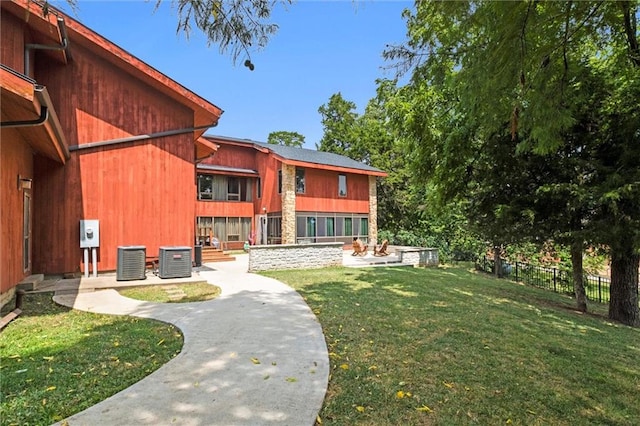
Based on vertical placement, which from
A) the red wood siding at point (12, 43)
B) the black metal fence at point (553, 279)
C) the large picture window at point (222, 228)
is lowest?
the black metal fence at point (553, 279)

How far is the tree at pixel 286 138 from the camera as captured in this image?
43.7 m

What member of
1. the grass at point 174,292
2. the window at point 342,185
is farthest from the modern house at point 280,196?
the grass at point 174,292

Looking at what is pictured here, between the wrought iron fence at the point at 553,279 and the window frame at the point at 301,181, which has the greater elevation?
the window frame at the point at 301,181

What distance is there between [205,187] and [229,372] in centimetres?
1768

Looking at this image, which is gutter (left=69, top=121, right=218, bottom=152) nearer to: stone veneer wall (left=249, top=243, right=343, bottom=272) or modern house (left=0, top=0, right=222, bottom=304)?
modern house (left=0, top=0, right=222, bottom=304)

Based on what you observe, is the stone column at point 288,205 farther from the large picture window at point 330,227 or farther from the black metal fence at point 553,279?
the black metal fence at point 553,279

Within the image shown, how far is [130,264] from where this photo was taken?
27.2 ft

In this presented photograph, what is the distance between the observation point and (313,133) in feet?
137

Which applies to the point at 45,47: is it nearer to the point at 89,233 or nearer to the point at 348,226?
the point at 89,233

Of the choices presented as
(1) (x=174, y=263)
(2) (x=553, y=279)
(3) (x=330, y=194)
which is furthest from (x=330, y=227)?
(1) (x=174, y=263)

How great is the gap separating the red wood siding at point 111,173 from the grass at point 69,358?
330 centimetres

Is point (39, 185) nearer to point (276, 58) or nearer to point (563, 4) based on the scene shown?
point (276, 58)

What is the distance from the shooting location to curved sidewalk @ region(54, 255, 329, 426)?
267 centimetres

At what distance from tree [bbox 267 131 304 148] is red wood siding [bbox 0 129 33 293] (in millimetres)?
37298
